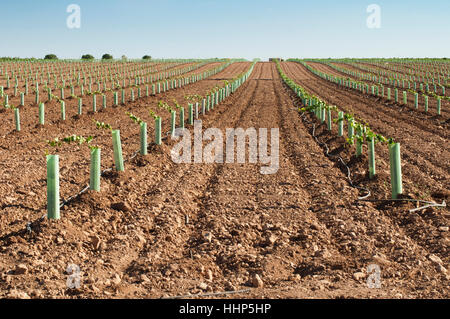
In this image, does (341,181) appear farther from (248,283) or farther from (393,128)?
(393,128)

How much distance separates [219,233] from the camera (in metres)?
5.88

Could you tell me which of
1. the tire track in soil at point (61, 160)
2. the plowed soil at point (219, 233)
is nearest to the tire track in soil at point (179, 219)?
the plowed soil at point (219, 233)

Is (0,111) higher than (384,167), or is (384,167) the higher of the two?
(0,111)

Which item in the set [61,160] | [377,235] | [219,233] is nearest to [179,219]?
[219,233]

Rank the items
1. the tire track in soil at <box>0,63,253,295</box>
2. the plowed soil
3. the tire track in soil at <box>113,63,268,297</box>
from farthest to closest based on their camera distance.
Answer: the tire track in soil at <box>0,63,253,295</box>, the tire track in soil at <box>113,63,268,297</box>, the plowed soil

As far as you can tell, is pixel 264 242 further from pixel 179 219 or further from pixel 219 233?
pixel 179 219

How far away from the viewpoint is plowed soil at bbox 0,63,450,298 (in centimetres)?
446

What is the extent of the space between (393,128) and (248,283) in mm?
12210

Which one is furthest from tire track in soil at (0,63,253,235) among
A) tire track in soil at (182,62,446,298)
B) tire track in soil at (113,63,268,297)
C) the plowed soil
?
tire track in soil at (182,62,446,298)

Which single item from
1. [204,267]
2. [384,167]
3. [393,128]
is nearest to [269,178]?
[384,167]

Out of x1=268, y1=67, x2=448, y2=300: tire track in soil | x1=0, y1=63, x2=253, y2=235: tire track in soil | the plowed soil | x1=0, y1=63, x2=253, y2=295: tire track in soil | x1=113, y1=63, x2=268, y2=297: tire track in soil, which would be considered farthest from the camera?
x1=0, y1=63, x2=253, y2=235: tire track in soil

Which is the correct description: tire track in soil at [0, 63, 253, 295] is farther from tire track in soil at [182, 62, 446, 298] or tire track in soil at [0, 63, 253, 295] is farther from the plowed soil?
tire track in soil at [182, 62, 446, 298]

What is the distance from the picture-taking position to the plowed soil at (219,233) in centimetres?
446
